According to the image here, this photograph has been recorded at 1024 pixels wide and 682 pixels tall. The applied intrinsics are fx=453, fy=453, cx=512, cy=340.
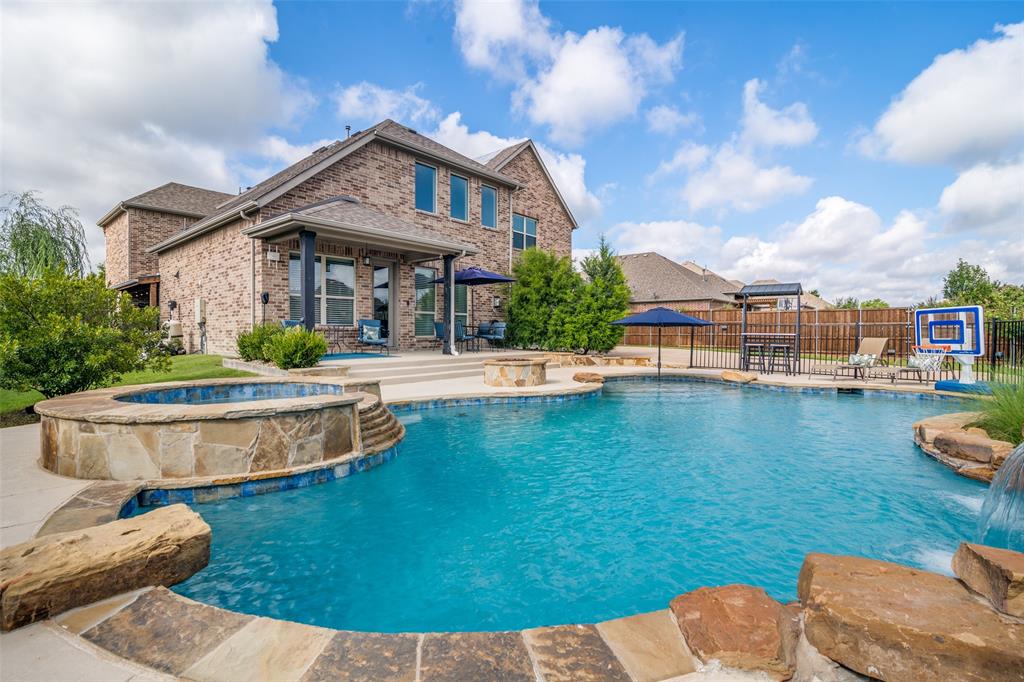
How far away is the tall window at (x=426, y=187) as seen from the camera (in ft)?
51.4

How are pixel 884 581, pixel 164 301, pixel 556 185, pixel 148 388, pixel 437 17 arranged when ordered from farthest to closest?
pixel 556 185
pixel 164 301
pixel 437 17
pixel 148 388
pixel 884 581

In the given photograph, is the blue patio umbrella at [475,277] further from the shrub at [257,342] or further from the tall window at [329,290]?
the shrub at [257,342]

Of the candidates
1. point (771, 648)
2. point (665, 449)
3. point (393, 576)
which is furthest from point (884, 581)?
point (665, 449)

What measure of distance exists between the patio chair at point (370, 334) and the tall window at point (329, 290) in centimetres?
42

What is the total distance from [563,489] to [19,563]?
13.1 ft

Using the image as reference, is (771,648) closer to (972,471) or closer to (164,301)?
(972,471)

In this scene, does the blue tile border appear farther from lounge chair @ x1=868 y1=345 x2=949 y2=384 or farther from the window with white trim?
lounge chair @ x1=868 y1=345 x2=949 y2=384

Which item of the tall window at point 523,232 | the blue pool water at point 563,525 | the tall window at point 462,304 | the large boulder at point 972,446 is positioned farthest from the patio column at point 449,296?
the large boulder at point 972,446

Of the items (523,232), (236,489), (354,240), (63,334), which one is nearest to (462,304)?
(523,232)

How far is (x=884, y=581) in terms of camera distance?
2.01 m

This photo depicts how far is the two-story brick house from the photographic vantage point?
11758mm

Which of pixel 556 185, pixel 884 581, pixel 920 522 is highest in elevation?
pixel 556 185

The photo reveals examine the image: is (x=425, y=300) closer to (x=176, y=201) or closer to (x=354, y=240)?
(x=354, y=240)

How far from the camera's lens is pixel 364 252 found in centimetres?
1352
